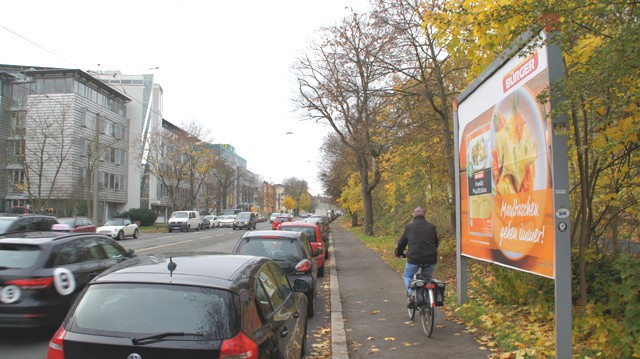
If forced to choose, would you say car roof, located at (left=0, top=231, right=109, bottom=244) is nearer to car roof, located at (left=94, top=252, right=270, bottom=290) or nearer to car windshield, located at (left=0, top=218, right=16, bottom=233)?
car roof, located at (left=94, top=252, right=270, bottom=290)

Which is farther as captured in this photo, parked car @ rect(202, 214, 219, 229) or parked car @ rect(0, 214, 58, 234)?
parked car @ rect(202, 214, 219, 229)

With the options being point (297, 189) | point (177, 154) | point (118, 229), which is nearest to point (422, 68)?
point (118, 229)

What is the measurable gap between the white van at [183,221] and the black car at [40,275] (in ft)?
122

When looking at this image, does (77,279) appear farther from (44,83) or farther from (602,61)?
(44,83)

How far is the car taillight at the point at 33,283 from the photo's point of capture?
230 inches

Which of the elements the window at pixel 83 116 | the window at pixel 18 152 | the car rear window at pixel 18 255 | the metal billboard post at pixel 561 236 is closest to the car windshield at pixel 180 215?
the window at pixel 83 116

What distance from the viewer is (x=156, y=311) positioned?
308cm

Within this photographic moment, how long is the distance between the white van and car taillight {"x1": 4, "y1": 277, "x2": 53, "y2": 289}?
38299 mm

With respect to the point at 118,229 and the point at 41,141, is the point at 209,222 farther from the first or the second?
the point at 118,229

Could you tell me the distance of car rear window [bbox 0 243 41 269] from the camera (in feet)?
19.9

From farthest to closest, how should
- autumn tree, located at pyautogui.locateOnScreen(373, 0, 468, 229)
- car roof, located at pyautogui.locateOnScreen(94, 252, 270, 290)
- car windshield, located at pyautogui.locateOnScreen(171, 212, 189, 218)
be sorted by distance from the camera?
car windshield, located at pyautogui.locateOnScreen(171, 212, 189, 218) → autumn tree, located at pyautogui.locateOnScreen(373, 0, 468, 229) → car roof, located at pyautogui.locateOnScreen(94, 252, 270, 290)

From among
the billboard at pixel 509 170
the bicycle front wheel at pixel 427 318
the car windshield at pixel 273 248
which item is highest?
the billboard at pixel 509 170

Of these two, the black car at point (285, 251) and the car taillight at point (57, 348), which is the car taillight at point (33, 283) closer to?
the black car at point (285, 251)

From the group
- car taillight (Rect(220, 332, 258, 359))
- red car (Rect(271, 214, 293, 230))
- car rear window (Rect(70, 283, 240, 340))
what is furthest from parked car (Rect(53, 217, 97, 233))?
car taillight (Rect(220, 332, 258, 359))
